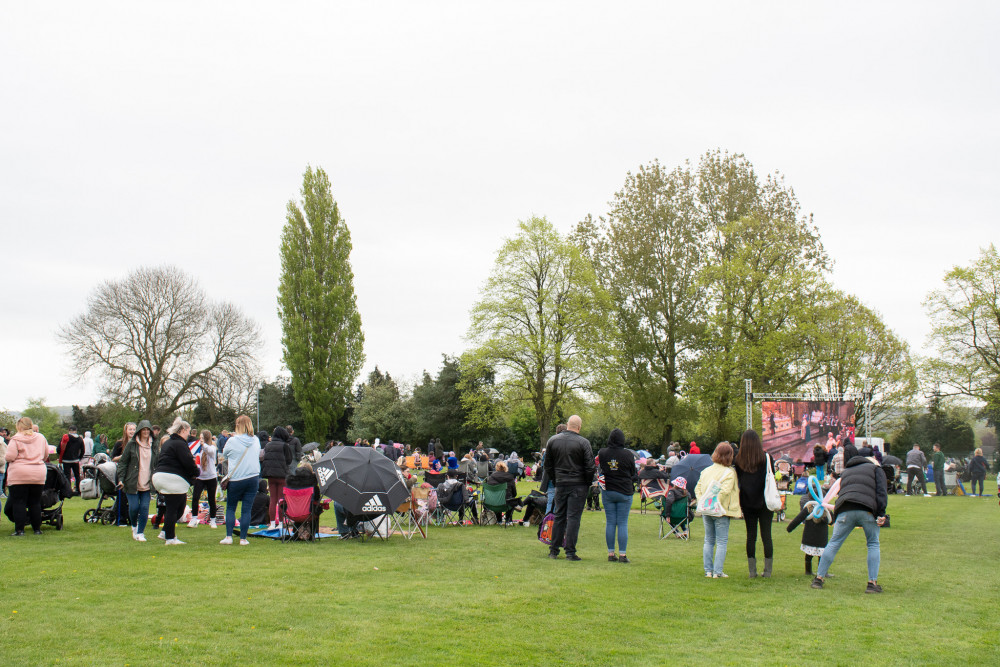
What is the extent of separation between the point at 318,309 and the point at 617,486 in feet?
109

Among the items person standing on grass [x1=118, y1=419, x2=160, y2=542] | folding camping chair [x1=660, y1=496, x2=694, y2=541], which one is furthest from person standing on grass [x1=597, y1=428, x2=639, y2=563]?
person standing on grass [x1=118, y1=419, x2=160, y2=542]

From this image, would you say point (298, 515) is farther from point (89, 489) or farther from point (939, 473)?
point (939, 473)

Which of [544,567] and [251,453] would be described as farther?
[251,453]

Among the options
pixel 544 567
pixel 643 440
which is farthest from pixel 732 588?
pixel 643 440

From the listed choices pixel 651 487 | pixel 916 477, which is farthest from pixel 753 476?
pixel 916 477

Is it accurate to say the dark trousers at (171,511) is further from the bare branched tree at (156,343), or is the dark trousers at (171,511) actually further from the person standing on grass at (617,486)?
the bare branched tree at (156,343)

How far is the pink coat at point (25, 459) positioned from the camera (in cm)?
1041

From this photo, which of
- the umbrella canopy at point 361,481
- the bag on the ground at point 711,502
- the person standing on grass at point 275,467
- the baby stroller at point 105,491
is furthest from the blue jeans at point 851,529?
the baby stroller at point 105,491

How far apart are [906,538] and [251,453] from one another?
34.8 feet

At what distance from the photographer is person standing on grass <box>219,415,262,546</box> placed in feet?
33.5

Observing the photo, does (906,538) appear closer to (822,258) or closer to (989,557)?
(989,557)

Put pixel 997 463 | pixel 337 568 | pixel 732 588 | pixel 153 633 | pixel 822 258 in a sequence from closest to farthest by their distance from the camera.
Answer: pixel 153 633 < pixel 732 588 < pixel 337 568 < pixel 822 258 < pixel 997 463

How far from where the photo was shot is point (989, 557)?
1063 centimetres

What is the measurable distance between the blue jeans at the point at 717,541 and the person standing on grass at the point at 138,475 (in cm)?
724
